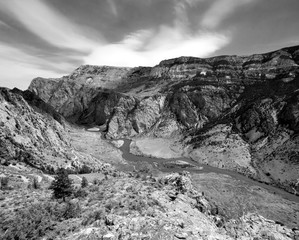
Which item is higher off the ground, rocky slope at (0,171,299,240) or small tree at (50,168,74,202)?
small tree at (50,168,74,202)

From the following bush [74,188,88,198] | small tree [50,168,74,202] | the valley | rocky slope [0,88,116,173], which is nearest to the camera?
the valley

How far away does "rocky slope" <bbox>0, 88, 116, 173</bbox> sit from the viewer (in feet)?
201

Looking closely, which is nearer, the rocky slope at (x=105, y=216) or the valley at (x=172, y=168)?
the rocky slope at (x=105, y=216)

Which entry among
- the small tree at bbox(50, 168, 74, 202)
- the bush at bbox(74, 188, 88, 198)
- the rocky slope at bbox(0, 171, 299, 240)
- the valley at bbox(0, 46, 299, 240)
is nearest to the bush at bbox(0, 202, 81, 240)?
the rocky slope at bbox(0, 171, 299, 240)

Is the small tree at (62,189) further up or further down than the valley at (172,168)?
further up

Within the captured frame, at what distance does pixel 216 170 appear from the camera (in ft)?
372

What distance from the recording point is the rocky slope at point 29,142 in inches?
2409

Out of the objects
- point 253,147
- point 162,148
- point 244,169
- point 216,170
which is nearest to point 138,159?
point 162,148

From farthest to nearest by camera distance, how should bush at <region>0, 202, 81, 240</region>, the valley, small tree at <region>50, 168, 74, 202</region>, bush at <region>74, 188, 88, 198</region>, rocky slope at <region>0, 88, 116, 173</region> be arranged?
rocky slope at <region>0, 88, 116, 173</region>
small tree at <region>50, 168, 74, 202</region>
bush at <region>74, 188, 88, 198</region>
the valley
bush at <region>0, 202, 81, 240</region>

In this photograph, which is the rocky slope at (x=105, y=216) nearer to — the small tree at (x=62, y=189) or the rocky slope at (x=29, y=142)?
the small tree at (x=62, y=189)

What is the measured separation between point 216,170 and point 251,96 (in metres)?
98.2

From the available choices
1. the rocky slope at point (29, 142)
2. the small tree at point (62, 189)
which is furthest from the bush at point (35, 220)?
the rocky slope at point (29, 142)

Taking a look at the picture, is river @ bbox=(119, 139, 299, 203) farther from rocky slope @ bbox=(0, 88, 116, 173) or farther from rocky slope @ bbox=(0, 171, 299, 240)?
rocky slope @ bbox=(0, 171, 299, 240)

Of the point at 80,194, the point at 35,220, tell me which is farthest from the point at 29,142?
the point at 35,220
